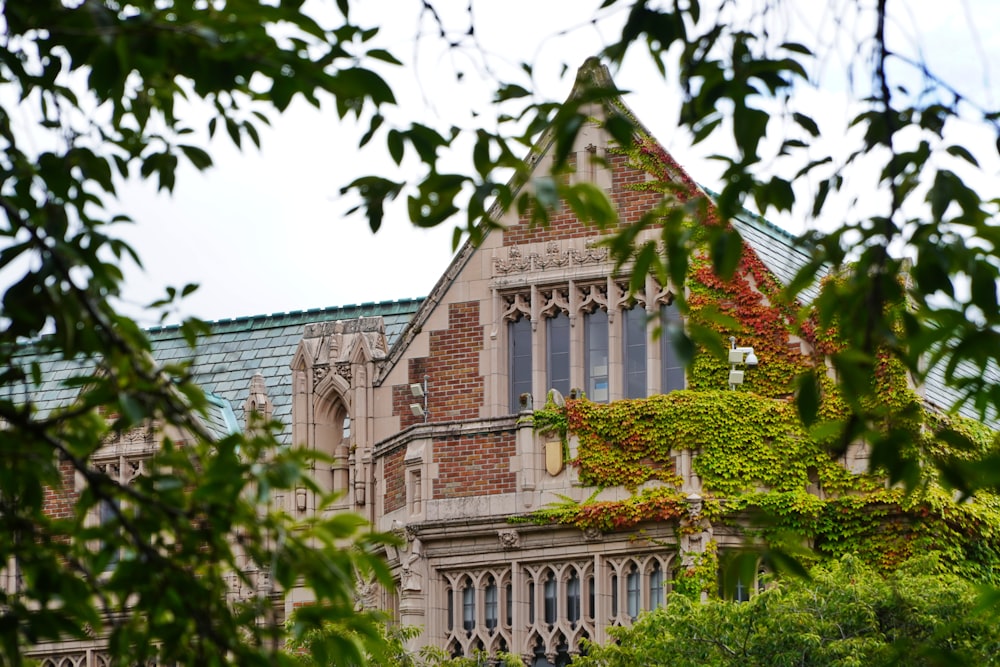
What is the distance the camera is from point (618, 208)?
953 inches

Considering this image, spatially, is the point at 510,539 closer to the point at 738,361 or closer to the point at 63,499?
the point at 738,361

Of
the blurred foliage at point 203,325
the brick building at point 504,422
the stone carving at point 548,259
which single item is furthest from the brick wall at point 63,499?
the blurred foliage at point 203,325

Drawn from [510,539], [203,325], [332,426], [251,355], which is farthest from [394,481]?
[203,325]

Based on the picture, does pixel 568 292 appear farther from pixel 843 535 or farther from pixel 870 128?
pixel 870 128

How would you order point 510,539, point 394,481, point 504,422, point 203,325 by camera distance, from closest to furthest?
point 203,325, point 510,539, point 504,422, point 394,481

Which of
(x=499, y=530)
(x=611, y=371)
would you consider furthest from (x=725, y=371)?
(x=499, y=530)

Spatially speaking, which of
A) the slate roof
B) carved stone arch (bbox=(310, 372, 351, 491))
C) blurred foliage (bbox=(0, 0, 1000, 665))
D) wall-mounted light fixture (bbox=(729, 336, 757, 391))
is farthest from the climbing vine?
blurred foliage (bbox=(0, 0, 1000, 665))

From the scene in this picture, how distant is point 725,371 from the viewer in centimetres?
2320

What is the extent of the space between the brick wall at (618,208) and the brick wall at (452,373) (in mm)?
1120

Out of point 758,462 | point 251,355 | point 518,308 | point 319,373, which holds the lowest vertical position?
point 758,462

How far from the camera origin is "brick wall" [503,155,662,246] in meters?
24.3

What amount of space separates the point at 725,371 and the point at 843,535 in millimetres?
2360

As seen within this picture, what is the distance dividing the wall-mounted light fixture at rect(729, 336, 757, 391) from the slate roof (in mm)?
8845

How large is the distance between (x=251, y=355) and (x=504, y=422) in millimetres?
9794
